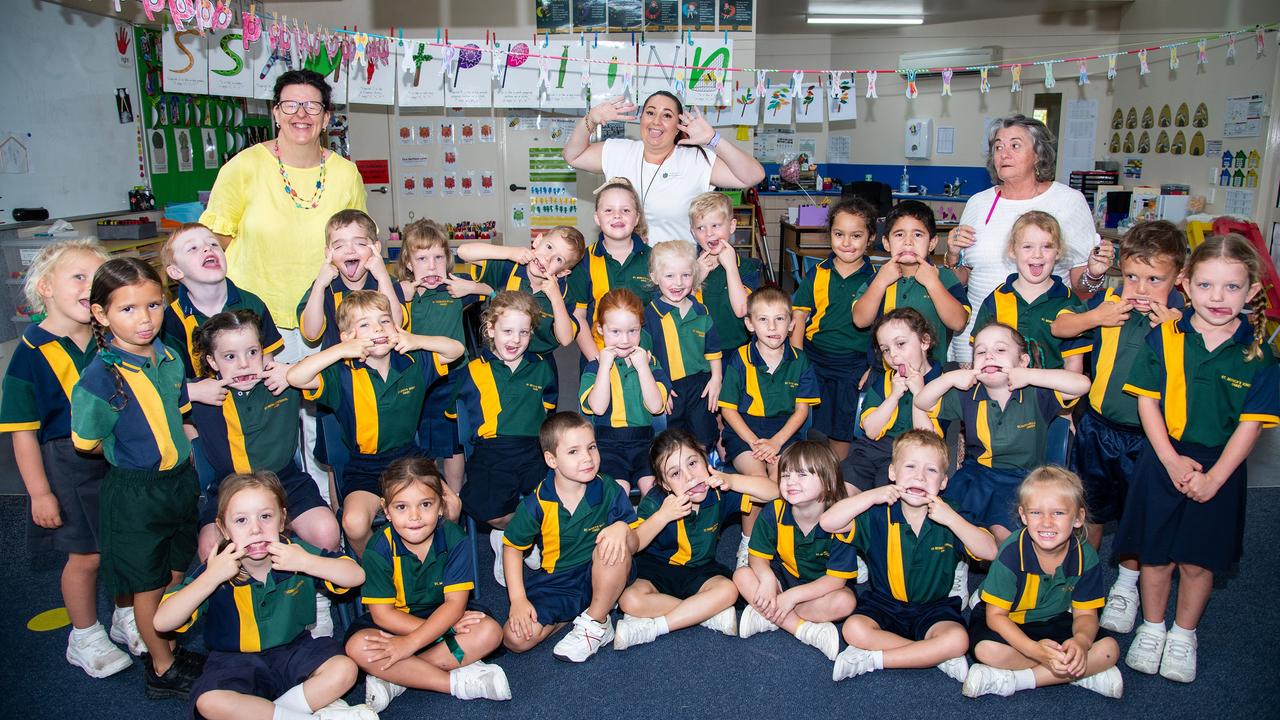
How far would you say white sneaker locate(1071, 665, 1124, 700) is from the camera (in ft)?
7.09

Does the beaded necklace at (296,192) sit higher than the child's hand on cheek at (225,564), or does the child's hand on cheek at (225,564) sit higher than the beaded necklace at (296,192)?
the beaded necklace at (296,192)

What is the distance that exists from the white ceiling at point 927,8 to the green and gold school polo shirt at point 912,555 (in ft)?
18.3

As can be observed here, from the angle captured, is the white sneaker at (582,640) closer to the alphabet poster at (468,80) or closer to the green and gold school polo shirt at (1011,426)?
the green and gold school polo shirt at (1011,426)

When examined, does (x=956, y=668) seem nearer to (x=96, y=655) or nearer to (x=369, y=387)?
(x=369, y=387)

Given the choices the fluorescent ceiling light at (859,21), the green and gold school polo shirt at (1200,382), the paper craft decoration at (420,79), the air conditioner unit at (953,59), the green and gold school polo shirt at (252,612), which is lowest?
the green and gold school polo shirt at (252,612)

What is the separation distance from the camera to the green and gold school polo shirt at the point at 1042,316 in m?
2.66

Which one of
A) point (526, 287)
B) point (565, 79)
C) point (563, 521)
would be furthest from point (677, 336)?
point (565, 79)

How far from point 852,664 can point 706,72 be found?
14.4 feet

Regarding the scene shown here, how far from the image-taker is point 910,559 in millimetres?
2338

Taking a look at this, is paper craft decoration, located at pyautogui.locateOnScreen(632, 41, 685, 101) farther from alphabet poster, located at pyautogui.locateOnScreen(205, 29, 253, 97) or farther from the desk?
alphabet poster, located at pyautogui.locateOnScreen(205, 29, 253, 97)

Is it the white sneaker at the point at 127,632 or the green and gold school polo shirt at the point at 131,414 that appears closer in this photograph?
the green and gold school polo shirt at the point at 131,414

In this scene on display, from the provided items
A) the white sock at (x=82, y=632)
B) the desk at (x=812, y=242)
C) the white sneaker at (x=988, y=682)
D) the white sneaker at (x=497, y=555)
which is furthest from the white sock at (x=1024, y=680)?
the desk at (x=812, y=242)

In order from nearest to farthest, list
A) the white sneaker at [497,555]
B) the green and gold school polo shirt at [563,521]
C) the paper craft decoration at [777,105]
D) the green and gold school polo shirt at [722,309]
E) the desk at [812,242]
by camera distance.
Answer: the green and gold school polo shirt at [563,521], the white sneaker at [497,555], the green and gold school polo shirt at [722,309], the paper craft decoration at [777,105], the desk at [812,242]

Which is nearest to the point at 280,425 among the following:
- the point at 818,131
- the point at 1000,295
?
the point at 1000,295
